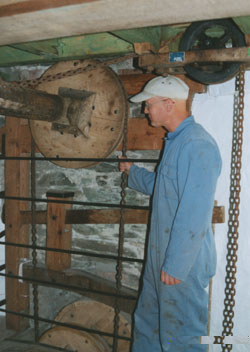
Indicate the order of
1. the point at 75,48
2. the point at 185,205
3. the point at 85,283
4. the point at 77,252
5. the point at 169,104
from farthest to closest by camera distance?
1. the point at 85,283
2. the point at 77,252
3. the point at 75,48
4. the point at 169,104
5. the point at 185,205

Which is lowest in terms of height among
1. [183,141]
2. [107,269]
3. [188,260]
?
[107,269]

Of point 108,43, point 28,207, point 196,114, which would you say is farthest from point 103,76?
point 28,207

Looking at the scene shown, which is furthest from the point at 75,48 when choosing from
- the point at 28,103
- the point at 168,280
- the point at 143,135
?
the point at 168,280

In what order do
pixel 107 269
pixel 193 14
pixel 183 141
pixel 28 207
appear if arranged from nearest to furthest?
1. pixel 193 14
2. pixel 183 141
3. pixel 107 269
4. pixel 28 207

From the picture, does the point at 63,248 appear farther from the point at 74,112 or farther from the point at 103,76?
the point at 103,76

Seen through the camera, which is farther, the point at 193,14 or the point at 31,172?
the point at 31,172

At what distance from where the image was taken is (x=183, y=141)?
1.96 meters

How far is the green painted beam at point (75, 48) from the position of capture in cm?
241

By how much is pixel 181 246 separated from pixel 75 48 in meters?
1.56

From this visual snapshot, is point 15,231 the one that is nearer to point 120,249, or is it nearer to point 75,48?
point 120,249

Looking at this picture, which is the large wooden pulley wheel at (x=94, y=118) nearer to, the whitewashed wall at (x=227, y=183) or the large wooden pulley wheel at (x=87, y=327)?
the whitewashed wall at (x=227, y=183)

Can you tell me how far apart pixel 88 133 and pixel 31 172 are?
647 mm

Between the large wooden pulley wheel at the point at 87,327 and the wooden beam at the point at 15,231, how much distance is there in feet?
1.35

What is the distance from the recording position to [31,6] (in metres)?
1.62
